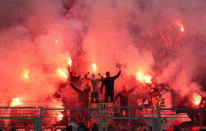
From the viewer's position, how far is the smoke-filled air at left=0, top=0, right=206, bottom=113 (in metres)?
13.3

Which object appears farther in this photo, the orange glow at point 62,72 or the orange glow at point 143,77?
the orange glow at point 62,72

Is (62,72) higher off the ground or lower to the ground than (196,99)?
higher

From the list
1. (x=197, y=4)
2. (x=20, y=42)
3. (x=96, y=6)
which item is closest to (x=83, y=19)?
(x=96, y=6)

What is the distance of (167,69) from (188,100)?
5.01ft

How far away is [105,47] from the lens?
1436 centimetres

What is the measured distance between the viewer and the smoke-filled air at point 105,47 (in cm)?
1326

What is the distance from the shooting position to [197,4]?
13156 millimetres

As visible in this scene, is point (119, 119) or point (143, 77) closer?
point (119, 119)

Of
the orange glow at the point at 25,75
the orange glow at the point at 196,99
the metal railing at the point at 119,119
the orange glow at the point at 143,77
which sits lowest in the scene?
the metal railing at the point at 119,119

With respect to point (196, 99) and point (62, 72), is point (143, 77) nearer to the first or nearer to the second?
point (196, 99)

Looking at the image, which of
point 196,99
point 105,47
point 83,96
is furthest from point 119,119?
point 105,47

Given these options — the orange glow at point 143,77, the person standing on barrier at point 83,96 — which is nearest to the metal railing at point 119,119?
the orange glow at point 143,77

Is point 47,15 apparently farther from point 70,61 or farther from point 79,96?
point 79,96

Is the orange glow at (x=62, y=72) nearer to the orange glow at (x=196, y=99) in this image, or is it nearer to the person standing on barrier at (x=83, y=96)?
the person standing on barrier at (x=83, y=96)
